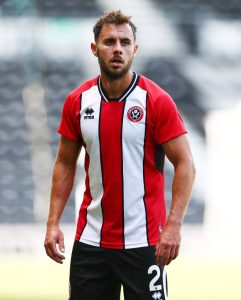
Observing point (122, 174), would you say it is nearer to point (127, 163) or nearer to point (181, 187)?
point (127, 163)

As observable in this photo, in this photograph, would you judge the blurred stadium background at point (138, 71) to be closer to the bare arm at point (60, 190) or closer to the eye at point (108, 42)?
the bare arm at point (60, 190)

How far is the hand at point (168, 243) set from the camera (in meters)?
3.70

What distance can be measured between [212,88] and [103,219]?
4.75 m

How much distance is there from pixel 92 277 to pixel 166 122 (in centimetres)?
68

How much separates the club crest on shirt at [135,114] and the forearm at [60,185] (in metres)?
0.39

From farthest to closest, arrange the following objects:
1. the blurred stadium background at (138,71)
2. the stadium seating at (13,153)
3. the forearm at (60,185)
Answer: the stadium seating at (13,153) → the blurred stadium background at (138,71) → the forearm at (60,185)

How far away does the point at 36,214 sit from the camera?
8500 mm

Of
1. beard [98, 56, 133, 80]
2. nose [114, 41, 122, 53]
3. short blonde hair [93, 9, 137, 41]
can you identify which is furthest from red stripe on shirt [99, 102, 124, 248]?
short blonde hair [93, 9, 137, 41]

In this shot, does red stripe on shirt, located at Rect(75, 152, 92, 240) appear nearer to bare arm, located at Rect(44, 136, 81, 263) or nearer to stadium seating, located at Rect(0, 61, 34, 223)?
bare arm, located at Rect(44, 136, 81, 263)

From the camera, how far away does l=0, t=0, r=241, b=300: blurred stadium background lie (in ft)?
27.5

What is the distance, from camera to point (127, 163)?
3846 millimetres

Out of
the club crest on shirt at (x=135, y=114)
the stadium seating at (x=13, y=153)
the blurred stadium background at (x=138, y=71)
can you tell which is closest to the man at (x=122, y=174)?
the club crest on shirt at (x=135, y=114)

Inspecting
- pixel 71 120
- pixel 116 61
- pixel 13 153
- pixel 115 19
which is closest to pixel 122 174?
pixel 71 120

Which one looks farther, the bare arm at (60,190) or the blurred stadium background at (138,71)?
the blurred stadium background at (138,71)
